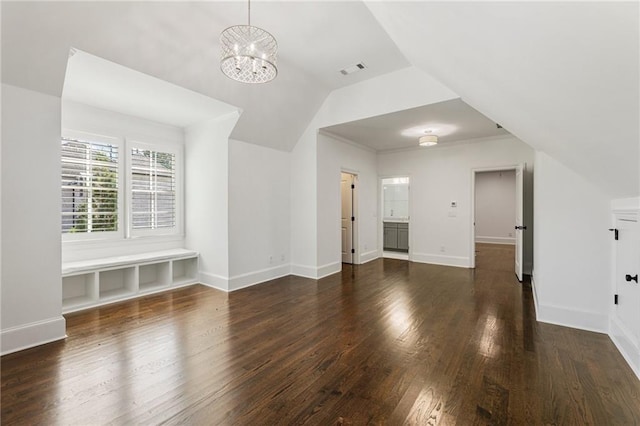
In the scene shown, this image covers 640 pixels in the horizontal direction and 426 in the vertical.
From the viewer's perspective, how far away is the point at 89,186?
4.02 m

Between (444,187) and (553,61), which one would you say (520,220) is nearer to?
(444,187)

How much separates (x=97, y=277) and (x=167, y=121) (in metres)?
→ 2.64

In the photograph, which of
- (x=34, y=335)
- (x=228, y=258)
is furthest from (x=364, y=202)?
(x=34, y=335)

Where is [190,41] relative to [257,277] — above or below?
above

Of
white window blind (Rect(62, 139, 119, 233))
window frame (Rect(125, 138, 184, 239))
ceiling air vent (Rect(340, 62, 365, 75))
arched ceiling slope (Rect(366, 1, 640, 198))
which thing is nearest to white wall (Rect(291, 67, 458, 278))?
ceiling air vent (Rect(340, 62, 365, 75))

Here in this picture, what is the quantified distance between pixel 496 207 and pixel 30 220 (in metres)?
11.1

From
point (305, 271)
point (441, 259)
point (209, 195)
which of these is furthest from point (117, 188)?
point (441, 259)

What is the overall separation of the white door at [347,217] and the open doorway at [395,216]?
1129mm

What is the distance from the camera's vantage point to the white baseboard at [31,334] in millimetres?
2458

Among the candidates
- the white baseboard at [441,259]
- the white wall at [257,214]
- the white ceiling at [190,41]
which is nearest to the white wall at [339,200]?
the white wall at [257,214]

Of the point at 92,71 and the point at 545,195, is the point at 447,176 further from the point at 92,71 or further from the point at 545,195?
the point at 92,71

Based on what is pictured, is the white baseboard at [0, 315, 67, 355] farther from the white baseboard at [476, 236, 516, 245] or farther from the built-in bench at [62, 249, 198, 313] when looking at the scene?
the white baseboard at [476, 236, 516, 245]

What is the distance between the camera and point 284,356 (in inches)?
95.3

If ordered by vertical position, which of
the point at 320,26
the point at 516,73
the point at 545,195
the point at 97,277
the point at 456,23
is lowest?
the point at 97,277
